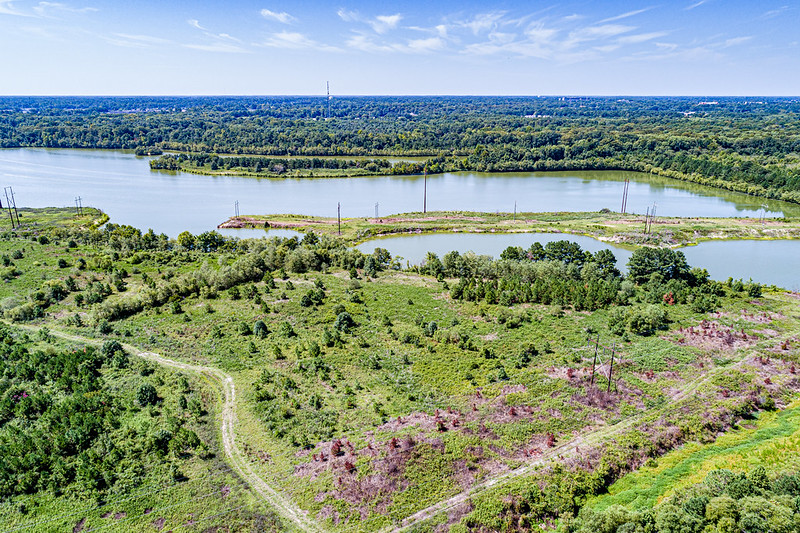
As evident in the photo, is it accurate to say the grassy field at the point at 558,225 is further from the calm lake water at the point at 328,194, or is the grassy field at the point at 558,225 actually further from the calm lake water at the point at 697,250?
the calm lake water at the point at 328,194

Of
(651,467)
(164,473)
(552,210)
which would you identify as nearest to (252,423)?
(164,473)

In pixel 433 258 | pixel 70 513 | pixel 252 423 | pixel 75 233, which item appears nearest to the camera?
pixel 70 513

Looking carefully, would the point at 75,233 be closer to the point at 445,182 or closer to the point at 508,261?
A: the point at 508,261

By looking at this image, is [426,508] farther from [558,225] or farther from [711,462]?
[558,225]

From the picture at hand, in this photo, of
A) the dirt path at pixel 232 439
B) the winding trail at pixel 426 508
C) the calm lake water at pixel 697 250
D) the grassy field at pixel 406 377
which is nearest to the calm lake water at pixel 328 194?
the calm lake water at pixel 697 250

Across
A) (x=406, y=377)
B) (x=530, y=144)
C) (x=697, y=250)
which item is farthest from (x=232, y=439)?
(x=530, y=144)

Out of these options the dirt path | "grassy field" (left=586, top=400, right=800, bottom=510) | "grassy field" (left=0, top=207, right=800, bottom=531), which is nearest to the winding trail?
the dirt path
